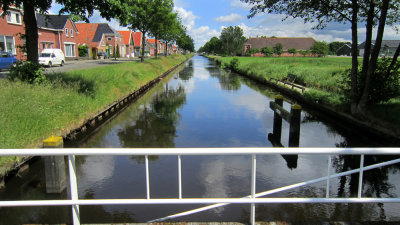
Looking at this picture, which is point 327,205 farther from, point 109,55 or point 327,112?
point 109,55

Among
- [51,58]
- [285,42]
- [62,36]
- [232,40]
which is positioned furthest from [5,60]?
[285,42]

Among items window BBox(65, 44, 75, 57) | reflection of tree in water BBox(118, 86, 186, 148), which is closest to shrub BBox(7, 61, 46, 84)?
reflection of tree in water BBox(118, 86, 186, 148)

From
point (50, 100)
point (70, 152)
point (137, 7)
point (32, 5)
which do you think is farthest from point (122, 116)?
point (137, 7)

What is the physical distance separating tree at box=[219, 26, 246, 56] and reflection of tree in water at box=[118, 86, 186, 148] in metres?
96.2

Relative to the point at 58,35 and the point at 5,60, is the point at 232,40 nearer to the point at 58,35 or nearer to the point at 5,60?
the point at 58,35

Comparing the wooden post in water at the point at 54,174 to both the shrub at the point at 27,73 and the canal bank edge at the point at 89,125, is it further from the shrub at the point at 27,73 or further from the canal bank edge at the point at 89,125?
the shrub at the point at 27,73

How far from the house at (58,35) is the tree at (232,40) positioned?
6971 centimetres

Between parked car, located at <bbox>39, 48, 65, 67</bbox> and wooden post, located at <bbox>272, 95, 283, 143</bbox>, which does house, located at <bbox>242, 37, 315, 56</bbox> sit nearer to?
parked car, located at <bbox>39, 48, 65, 67</bbox>

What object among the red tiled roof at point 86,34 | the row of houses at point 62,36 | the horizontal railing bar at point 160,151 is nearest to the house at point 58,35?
the row of houses at point 62,36

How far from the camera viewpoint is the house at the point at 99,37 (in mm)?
58719

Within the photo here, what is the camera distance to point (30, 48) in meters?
12.1

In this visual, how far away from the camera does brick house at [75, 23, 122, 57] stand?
193 feet

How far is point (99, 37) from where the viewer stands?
196 ft

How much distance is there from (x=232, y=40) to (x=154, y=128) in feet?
339
